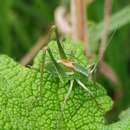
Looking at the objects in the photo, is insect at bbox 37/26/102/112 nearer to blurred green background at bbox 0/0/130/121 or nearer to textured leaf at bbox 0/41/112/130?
textured leaf at bbox 0/41/112/130

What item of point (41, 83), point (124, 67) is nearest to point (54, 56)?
point (41, 83)

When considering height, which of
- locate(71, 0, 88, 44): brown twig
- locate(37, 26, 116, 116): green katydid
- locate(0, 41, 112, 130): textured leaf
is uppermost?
locate(71, 0, 88, 44): brown twig

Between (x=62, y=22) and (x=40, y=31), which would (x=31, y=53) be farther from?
(x=40, y=31)

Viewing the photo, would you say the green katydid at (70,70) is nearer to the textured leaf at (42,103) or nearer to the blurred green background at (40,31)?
the textured leaf at (42,103)

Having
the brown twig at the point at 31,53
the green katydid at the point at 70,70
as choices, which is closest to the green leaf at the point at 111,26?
the brown twig at the point at 31,53

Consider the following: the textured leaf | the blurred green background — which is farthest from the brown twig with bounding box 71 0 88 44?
the textured leaf

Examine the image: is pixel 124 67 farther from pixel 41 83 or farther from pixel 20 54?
pixel 41 83
